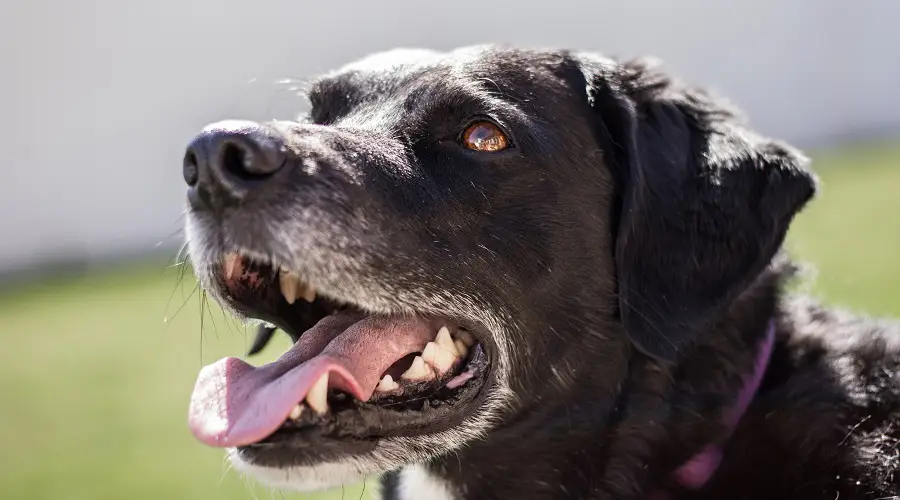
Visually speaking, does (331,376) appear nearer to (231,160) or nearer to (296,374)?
(296,374)

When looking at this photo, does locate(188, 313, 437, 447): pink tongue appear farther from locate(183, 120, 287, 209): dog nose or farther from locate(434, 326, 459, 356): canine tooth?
locate(183, 120, 287, 209): dog nose

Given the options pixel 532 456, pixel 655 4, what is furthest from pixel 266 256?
pixel 655 4

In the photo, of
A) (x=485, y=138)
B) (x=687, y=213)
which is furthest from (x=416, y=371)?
(x=687, y=213)

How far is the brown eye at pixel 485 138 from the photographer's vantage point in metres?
2.97

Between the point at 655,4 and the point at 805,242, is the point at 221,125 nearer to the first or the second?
the point at 805,242

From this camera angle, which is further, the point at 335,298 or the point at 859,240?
the point at 859,240

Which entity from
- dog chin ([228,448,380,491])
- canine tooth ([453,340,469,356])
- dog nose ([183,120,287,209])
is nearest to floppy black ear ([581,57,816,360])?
canine tooth ([453,340,469,356])

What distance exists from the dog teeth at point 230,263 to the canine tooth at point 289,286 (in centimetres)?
18

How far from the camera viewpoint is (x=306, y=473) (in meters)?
2.60

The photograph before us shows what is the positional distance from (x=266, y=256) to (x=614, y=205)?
1.17 meters

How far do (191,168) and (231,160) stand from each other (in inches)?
5.0

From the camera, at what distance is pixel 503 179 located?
293 cm

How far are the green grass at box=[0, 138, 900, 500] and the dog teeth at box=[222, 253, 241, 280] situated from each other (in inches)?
19.4

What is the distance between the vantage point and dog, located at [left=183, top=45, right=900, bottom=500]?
2.70 m
